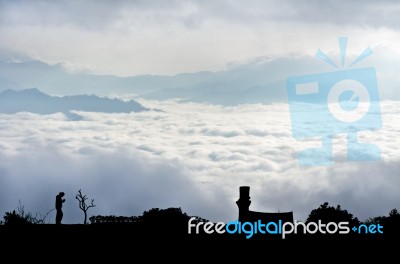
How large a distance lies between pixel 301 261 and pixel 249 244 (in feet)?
5.71

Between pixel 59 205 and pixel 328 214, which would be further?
pixel 328 214

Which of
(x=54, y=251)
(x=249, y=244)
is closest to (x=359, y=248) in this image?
(x=249, y=244)

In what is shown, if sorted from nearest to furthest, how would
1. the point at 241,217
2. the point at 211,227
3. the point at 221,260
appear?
1. the point at 221,260
2. the point at 211,227
3. the point at 241,217

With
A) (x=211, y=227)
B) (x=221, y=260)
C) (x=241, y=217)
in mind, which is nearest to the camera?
(x=221, y=260)

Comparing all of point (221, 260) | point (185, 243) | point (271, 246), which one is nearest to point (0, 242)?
point (185, 243)

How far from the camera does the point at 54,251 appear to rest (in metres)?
18.4

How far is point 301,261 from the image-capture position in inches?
715

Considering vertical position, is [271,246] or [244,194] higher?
[244,194]

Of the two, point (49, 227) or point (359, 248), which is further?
point (49, 227)

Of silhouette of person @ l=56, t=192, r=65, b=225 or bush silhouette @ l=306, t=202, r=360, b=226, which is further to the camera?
bush silhouette @ l=306, t=202, r=360, b=226

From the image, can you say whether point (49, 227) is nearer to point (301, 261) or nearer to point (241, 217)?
point (241, 217)

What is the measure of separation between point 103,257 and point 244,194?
5507 millimetres

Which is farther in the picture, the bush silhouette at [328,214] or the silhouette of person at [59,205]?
the bush silhouette at [328,214]

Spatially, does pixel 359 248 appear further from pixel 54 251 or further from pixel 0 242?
pixel 0 242
